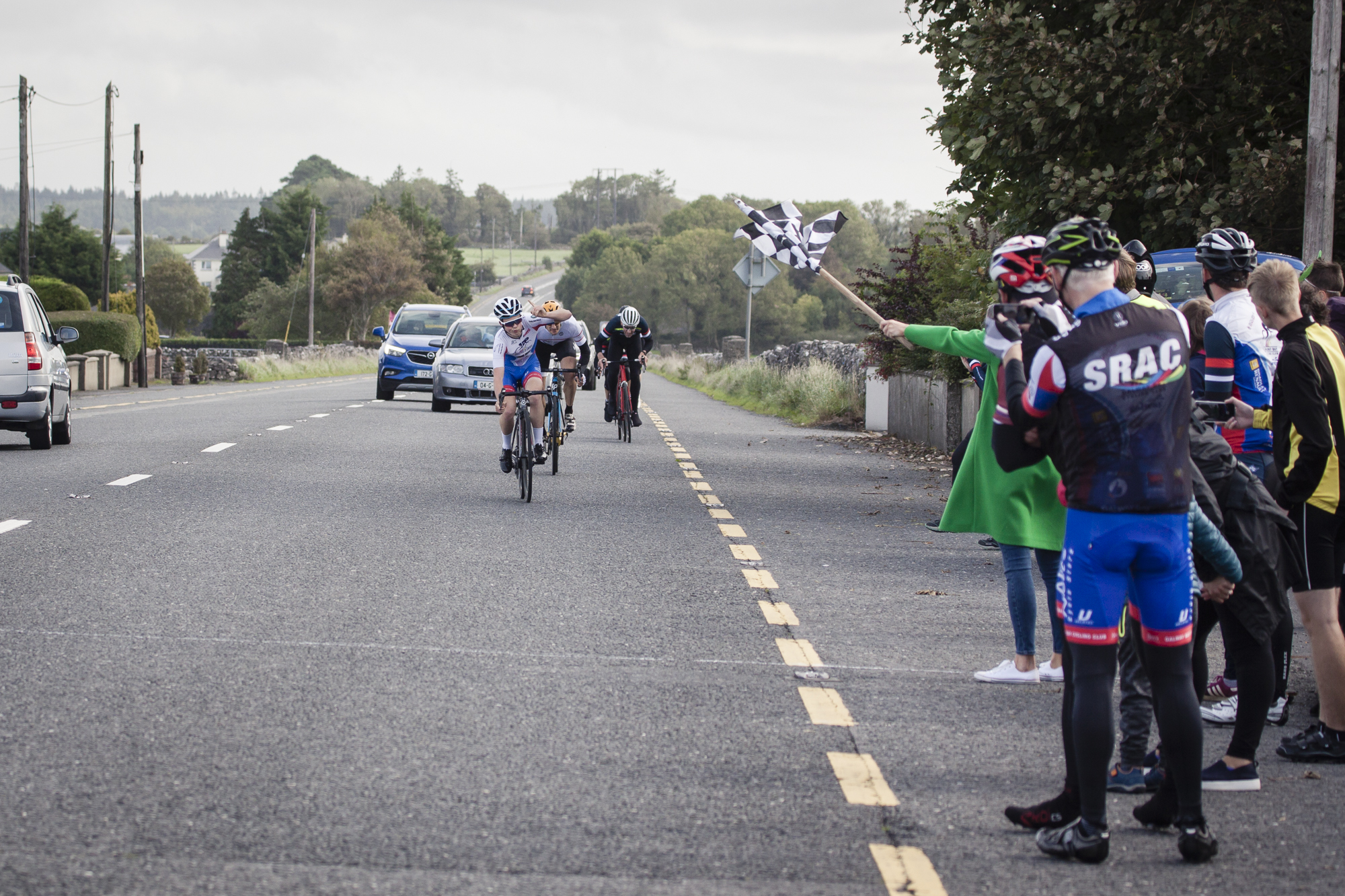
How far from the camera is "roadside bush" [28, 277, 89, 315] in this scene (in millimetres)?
51094

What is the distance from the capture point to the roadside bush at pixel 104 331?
146 ft

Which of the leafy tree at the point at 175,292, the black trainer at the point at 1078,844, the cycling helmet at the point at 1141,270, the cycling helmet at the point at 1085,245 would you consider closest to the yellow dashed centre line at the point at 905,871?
the black trainer at the point at 1078,844

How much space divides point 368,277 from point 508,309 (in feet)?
312

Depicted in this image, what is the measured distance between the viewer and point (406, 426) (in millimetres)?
23406

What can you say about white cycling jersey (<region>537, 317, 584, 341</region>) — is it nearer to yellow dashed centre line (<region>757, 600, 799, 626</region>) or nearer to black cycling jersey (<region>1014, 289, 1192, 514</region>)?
yellow dashed centre line (<region>757, 600, 799, 626</region>)

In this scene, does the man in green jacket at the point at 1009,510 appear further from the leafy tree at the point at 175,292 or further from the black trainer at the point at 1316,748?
the leafy tree at the point at 175,292

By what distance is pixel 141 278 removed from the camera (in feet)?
162

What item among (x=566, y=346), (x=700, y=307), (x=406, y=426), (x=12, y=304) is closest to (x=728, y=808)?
(x=566, y=346)

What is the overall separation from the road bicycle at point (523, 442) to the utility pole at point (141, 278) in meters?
33.5

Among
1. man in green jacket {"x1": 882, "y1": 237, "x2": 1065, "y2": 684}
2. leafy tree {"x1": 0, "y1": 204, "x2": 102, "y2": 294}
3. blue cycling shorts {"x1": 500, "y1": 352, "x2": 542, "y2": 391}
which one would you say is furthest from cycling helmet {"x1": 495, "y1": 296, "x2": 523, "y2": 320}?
leafy tree {"x1": 0, "y1": 204, "x2": 102, "y2": 294}

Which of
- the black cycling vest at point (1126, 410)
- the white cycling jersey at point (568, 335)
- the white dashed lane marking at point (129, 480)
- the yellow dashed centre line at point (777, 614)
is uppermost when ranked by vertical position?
the white cycling jersey at point (568, 335)

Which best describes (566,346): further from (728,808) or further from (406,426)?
(728,808)

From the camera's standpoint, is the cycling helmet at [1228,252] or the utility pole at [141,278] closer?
the cycling helmet at [1228,252]

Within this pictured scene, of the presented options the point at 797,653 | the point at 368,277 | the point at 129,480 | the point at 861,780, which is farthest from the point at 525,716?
the point at 368,277
